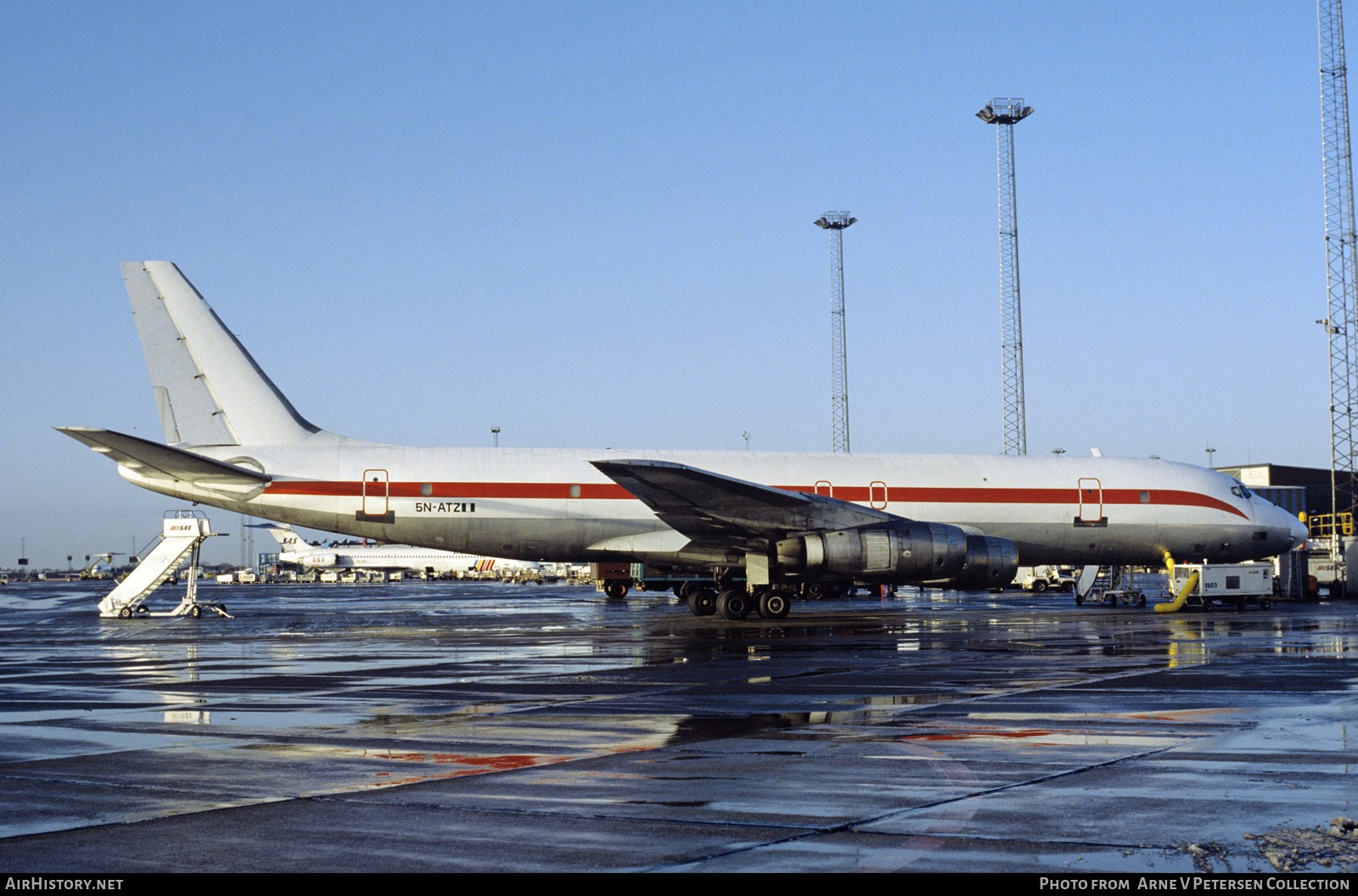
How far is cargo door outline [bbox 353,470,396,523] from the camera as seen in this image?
26531 millimetres

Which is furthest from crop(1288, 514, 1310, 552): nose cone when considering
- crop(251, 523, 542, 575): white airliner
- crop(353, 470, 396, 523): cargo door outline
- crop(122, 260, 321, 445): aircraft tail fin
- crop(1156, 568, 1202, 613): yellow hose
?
crop(251, 523, 542, 575): white airliner

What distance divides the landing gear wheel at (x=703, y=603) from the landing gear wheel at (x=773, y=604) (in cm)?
260

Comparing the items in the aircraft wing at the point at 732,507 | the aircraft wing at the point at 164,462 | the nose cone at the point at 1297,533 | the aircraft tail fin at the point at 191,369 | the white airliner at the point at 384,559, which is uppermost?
the aircraft tail fin at the point at 191,369

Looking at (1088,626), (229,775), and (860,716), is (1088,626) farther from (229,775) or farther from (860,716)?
(229,775)

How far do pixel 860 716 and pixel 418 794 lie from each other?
4568 millimetres

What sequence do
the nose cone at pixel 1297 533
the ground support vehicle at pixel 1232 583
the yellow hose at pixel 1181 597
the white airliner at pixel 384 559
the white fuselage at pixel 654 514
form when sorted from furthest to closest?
the white airliner at pixel 384 559, the nose cone at pixel 1297 533, the ground support vehicle at pixel 1232 583, the yellow hose at pixel 1181 597, the white fuselage at pixel 654 514

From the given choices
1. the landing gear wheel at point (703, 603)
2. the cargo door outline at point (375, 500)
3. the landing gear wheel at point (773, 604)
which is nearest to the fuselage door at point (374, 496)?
the cargo door outline at point (375, 500)

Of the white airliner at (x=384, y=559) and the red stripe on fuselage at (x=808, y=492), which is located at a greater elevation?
the red stripe on fuselage at (x=808, y=492)

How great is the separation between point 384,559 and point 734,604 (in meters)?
82.8

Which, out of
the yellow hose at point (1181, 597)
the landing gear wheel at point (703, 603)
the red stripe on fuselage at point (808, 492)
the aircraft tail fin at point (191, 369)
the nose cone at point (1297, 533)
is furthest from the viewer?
the nose cone at point (1297, 533)

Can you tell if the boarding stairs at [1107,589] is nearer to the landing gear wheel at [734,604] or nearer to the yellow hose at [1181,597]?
the yellow hose at [1181,597]

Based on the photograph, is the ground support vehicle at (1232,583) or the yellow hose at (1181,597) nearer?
the yellow hose at (1181,597)

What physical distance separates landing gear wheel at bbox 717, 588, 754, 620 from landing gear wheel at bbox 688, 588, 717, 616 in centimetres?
191

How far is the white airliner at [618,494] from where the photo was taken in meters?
25.1
